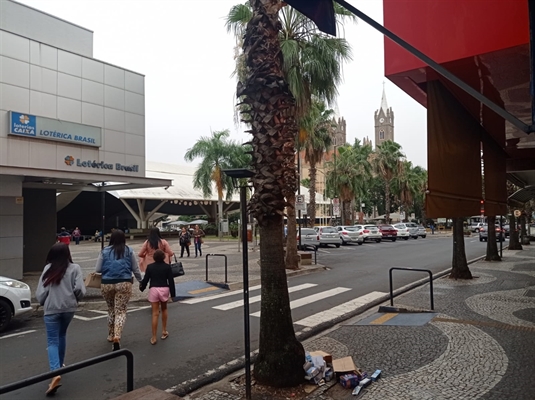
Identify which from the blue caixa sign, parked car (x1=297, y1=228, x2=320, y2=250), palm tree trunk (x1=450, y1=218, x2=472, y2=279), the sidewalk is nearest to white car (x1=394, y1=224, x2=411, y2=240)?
parked car (x1=297, y1=228, x2=320, y2=250)

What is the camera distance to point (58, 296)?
5.40 m

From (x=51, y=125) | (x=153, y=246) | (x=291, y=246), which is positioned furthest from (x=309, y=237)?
(x=153, y=246)

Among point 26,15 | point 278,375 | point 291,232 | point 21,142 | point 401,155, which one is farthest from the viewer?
point 401,155

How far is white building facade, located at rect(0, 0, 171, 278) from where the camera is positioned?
12.6 m

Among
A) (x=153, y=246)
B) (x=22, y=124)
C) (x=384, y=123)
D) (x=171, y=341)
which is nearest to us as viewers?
(x=171, y=341)

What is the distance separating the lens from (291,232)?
55.3 ft

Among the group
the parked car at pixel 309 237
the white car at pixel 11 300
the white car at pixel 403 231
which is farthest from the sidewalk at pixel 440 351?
the white car at pixel 403 231

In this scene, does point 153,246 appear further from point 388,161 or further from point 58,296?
point 388,161

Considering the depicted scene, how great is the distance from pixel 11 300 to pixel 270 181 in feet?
19.8

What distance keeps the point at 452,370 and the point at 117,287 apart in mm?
4964

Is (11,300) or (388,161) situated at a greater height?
(388,161)

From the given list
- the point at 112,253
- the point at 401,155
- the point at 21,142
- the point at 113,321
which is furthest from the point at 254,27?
the point at 401,155

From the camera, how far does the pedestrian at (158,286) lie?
7.12 m

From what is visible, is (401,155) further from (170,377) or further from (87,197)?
(170,377)
